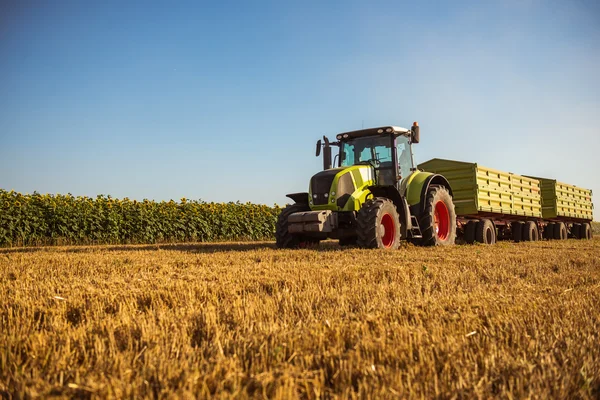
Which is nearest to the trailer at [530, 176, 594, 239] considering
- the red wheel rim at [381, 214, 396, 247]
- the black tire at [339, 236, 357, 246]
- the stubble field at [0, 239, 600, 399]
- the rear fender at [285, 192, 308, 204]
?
the black tire at [339, 236, 357, 246]

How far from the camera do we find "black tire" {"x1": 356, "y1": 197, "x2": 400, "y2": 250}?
8320mm

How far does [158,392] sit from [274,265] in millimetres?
4135

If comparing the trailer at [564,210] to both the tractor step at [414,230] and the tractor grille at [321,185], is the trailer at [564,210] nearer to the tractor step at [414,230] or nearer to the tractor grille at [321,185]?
the tractor step at [414,230]

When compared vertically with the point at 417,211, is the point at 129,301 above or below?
below

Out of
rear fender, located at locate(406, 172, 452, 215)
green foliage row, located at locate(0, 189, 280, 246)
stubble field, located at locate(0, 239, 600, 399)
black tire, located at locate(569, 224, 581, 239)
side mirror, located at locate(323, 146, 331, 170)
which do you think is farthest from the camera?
black tire, located at locate(569, 224, 581, 239)

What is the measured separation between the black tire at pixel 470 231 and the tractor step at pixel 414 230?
311cm

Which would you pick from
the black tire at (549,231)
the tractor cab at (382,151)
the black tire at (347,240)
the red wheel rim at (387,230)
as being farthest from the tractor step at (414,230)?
the black tire at (549,231)

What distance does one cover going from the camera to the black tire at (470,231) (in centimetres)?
1234

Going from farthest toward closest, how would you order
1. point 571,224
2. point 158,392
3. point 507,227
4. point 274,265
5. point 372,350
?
point 571,224 < point 507,227 < point 274,265 < point 372,350 < point 158,392

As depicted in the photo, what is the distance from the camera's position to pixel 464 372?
1994 mm

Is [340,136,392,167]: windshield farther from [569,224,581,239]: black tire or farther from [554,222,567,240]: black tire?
[569,224,581,239]: black tire

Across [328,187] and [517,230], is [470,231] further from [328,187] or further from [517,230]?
[328,187]

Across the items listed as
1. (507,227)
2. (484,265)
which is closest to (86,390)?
(484,265)

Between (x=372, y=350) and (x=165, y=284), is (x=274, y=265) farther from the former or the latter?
(x=372, y=350)
